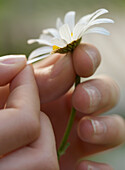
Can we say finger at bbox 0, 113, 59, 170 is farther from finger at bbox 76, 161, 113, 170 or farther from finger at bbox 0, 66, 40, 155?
finger at bbox 76, 161, 113, 170

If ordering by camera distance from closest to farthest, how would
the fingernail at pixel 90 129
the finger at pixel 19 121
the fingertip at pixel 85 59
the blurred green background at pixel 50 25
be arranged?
the finger at pixel 19 121 → the fingertip at pixel 85 59 → the fingernail at pixel 90 129 → the blurred green background at pixel 50 25

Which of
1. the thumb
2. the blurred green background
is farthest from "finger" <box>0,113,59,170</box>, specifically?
the blurred green background

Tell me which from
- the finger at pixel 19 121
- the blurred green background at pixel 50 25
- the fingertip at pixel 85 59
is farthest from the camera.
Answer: the blurred green background at pixel 50 25

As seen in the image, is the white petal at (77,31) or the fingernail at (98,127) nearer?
the white petal at (77,31)

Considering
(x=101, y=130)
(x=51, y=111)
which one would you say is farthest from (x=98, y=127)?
(x=51, y=111)

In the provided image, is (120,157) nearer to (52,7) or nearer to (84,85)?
(84,85)

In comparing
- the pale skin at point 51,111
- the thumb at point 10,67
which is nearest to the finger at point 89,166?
the pale skin at point 51,111

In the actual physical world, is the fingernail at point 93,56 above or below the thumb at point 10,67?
above

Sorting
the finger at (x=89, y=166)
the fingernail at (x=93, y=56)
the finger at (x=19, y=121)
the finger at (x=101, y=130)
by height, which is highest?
the fingernail at (x=93, y=56)

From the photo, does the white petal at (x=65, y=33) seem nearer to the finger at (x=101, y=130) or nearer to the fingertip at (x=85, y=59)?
the fingertip at (x=85, y=59)
